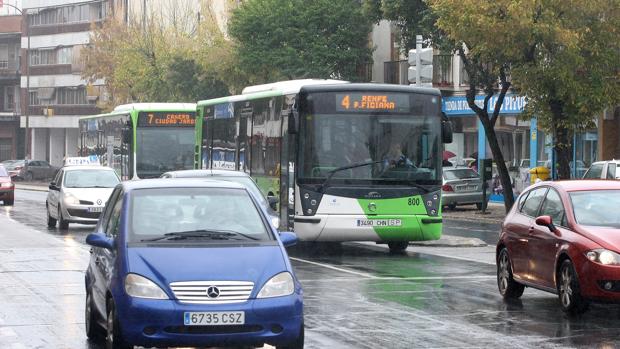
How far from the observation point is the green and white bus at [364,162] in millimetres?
22500

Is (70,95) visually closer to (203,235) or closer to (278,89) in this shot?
(278,89)

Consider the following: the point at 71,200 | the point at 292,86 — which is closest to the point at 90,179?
the point at 71,200

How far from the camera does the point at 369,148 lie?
22.7 meters

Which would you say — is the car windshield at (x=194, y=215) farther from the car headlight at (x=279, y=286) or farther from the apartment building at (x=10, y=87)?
the apartment building at (x=10, y=87)

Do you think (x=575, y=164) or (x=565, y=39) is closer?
(x=565, y=39)

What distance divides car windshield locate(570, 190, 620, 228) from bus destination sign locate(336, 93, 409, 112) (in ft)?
27.2

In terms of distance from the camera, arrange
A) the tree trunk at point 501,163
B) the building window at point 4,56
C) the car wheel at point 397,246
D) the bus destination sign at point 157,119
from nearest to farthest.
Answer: the car wheel at point 397,246 → the bus destination sign at point 157,119 → the tree trunk at point 501,163 → the building window at point 4,56

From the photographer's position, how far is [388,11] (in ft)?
139

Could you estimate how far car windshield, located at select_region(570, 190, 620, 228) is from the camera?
14.4 m

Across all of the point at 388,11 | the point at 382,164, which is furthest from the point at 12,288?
the point at 388,11

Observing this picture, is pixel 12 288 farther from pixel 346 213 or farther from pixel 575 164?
pixel 575 164

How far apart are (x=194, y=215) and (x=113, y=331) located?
1349 mm

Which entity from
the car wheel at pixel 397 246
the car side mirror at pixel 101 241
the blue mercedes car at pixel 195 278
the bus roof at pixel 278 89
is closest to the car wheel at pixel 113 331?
the blue mercedes car at pixel 195 278

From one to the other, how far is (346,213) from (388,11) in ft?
68.6
